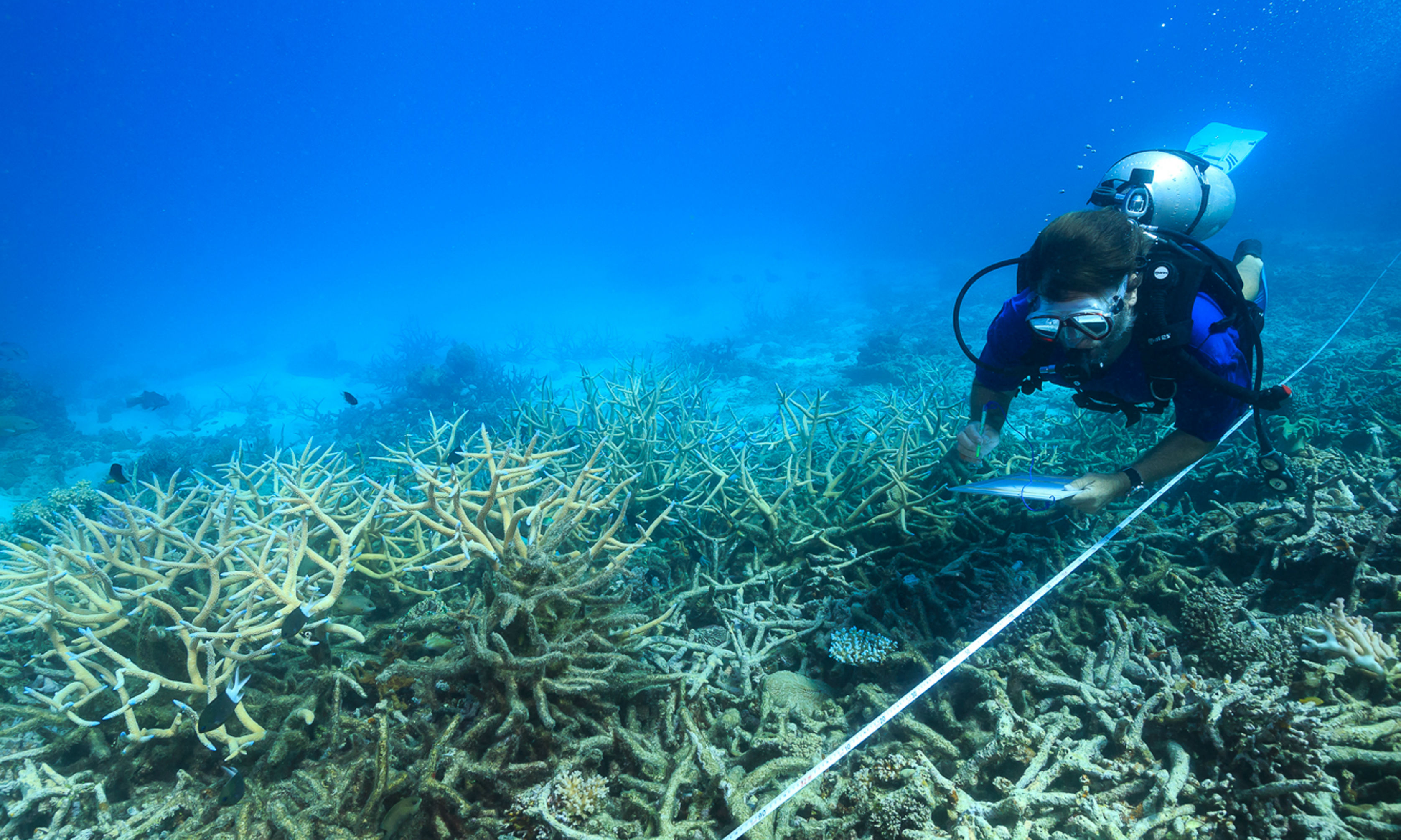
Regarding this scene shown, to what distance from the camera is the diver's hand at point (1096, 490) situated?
2.38m

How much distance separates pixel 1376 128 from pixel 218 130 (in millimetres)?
201530

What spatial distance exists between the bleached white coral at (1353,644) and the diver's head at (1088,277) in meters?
1.39

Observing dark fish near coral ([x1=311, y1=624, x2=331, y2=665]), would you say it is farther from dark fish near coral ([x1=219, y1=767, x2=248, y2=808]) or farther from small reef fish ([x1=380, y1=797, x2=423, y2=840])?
small reef fish ([x1=380, y1=797, x2=423, y2=840])

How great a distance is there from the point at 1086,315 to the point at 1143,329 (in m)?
0.36

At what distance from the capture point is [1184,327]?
2264mm

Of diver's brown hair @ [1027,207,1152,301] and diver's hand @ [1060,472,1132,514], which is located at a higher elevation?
diver's brown hair @ [1027,207,1152,301]

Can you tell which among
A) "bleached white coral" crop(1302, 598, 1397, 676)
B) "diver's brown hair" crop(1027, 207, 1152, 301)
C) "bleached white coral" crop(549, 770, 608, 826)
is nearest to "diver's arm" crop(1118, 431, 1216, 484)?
"bleached white coral" crop(1302, 598, 1397, 676)

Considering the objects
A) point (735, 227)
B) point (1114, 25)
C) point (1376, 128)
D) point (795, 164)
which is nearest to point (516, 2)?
point (795, 164)

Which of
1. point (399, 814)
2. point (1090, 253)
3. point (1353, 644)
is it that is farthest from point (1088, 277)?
Answer: point (399, 814)

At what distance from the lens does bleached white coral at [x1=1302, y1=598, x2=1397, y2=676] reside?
6.26 ft

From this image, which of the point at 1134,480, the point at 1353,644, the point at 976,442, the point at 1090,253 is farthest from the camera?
the point at 976,442

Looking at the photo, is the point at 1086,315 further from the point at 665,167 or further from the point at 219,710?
the point at 665,167

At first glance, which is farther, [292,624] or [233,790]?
[292,624]

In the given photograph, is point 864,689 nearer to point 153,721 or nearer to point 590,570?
point 590,570
